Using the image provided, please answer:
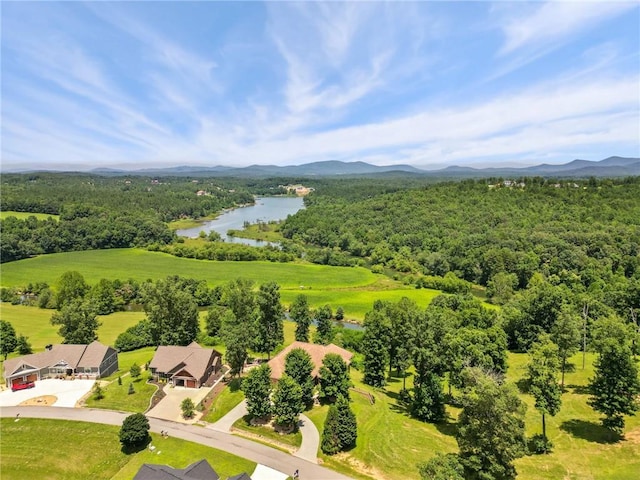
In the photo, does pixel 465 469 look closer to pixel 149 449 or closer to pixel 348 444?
pixel 348 444

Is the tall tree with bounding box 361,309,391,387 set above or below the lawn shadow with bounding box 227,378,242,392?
above

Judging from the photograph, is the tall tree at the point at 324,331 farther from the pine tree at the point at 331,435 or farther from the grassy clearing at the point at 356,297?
the pine tree at the point at 331,435

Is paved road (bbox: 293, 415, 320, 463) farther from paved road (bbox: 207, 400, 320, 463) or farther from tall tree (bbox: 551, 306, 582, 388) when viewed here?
tall tree (bbox: 551, 306, 582, 388)

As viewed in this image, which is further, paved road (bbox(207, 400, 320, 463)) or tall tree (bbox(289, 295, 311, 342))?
tall tree (bbox(289, 295, 311, 342))

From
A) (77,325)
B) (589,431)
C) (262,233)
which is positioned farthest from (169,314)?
(262,233)

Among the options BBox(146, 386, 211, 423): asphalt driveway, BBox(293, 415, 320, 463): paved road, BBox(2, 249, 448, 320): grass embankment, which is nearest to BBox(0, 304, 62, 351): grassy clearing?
BBox(2, 249, 448, 320): grass embankment

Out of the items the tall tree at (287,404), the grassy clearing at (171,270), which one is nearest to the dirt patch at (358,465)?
the tall tree at (287,404)

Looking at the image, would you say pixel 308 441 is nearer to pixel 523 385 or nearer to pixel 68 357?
pixel 523 385
